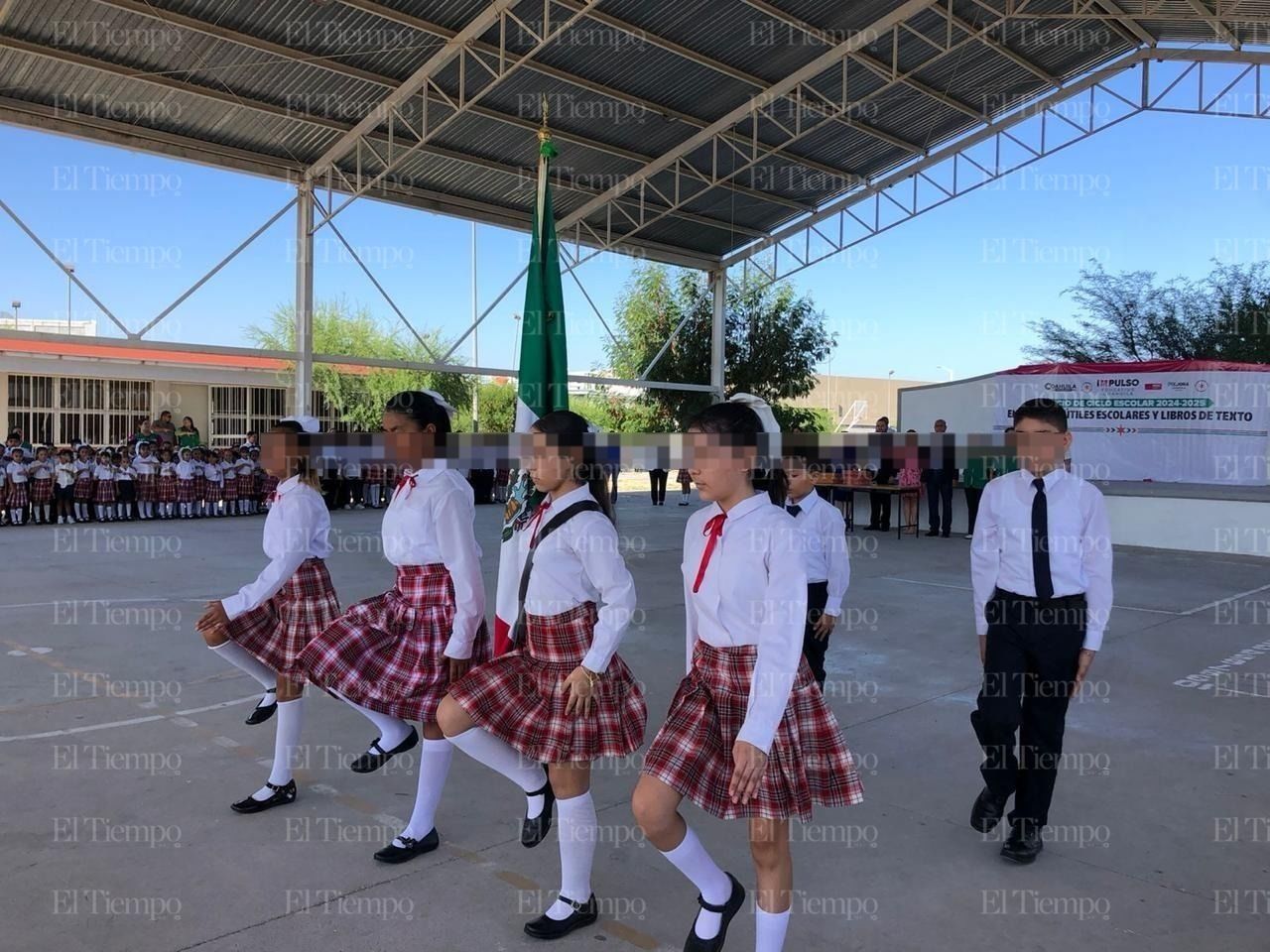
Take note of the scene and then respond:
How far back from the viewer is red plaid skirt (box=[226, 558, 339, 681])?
13.3 feet

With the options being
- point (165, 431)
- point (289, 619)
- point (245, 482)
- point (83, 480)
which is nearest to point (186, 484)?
point (245, 482)

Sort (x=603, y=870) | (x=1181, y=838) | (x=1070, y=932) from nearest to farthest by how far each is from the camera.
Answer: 1. (x=1070, y=932)
2. (x=603, y=870)
3. (x=1181, y=838)

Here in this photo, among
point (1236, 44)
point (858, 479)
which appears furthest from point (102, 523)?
point (1236, 44)

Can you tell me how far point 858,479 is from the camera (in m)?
17.2

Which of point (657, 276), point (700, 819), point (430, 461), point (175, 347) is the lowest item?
point (700, 819)

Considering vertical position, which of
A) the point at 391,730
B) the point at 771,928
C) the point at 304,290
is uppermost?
the point at 304,290

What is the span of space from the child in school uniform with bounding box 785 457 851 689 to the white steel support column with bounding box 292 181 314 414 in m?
13.7

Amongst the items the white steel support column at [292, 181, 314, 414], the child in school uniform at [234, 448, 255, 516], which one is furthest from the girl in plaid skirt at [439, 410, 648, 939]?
the child in school uniform at [234, 448, 255, 516]

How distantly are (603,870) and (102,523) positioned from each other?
15.5 metres

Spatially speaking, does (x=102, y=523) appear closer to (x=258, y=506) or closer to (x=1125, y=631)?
(x=258, y=506)

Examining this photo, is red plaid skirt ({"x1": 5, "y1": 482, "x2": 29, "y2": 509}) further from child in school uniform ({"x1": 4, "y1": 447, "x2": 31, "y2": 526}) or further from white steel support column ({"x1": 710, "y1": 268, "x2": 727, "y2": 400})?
white steel support column ({"x1": 710, "y1": 268, "x2": 727, "y2": 400})

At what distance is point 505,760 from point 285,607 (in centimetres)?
135

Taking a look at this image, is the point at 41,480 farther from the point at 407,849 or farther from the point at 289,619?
the point at 407,849

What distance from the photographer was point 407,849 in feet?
11.6
